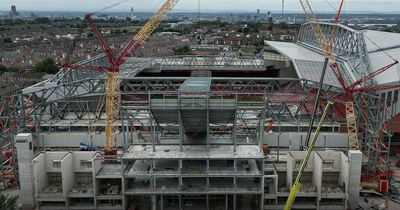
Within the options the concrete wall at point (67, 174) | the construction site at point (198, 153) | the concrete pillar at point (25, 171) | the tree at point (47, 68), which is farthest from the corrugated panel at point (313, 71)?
the tree at point (47, 68)

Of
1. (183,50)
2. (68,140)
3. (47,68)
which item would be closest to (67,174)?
(68,140)

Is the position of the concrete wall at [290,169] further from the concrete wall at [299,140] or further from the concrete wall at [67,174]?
the concrete wall at [67,174]

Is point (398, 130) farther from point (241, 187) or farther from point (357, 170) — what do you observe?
point (241, 187)

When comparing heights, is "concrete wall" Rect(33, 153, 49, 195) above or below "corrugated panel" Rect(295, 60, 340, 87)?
Answer: below

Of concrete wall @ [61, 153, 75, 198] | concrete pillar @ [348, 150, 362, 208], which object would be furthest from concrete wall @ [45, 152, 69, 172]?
concrete pillar @ [348, 150, 362, 208]

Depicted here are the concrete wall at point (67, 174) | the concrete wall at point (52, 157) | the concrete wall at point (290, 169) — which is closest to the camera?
the concrete wall at point (67, 174)

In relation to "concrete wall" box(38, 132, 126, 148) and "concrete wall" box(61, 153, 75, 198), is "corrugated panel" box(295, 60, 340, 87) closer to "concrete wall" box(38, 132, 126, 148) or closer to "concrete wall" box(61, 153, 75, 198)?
"concrete wall" box(38, 132, 126, 148)
